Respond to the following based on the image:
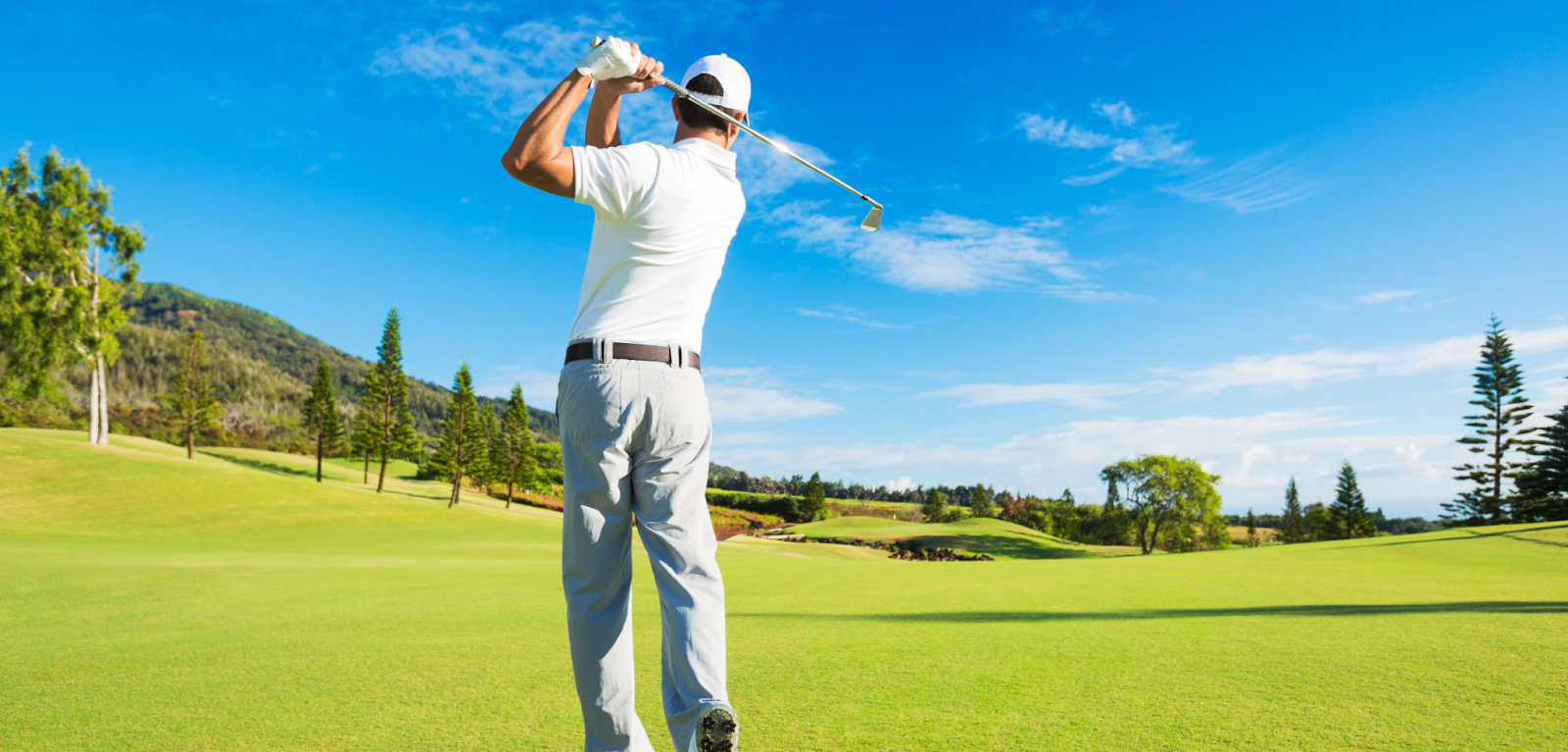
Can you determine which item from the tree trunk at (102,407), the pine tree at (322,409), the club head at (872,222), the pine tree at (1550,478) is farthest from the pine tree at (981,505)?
the club head at (872,222)

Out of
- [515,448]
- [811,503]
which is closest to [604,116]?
[811,503]

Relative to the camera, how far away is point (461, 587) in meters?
9.42

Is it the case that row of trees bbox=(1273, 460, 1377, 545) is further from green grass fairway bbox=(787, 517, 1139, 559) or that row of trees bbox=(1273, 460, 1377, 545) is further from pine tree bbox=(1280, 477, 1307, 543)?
green grass fairway bbox=(787, 517, 1139, 559)

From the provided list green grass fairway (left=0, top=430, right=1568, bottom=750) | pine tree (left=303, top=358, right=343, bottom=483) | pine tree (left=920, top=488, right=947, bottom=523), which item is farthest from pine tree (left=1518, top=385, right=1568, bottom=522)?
pine tree (left=303, top=358, right=343, bottom=483)

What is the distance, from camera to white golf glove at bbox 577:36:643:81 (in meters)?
2.54

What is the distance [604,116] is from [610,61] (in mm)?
310

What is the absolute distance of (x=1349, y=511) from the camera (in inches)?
2347

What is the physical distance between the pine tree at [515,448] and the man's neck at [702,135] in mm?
54225

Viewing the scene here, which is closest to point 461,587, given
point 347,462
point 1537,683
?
point 1537,683

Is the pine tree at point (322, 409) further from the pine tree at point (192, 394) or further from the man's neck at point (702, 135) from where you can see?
the man's neck at point (702, 135)

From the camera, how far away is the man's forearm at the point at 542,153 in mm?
2252

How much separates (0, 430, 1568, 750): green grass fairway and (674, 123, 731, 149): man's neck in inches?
82.2

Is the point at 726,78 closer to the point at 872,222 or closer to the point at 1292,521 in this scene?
the point at 872,222

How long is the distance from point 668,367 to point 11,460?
43031mm
